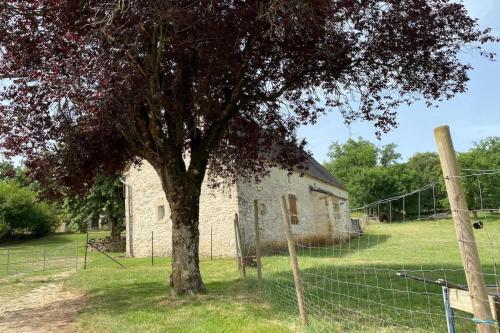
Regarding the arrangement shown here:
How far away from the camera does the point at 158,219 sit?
21.3 meters

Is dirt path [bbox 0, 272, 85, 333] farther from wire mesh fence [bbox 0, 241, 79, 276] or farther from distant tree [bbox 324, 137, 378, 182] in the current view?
distant tree [bbox 324, 137, 378, 182]

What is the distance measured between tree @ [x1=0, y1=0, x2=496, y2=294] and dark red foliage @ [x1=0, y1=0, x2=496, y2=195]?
0.03 m

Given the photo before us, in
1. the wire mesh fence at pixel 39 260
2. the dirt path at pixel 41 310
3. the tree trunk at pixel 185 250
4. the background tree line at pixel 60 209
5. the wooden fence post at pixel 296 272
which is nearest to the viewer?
the wooden fence post at pixel 296 272

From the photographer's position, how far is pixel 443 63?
9422 mm

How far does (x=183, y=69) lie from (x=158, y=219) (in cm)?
1299

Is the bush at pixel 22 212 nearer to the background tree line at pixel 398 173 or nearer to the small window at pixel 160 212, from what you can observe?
the small window at pixel 160 212

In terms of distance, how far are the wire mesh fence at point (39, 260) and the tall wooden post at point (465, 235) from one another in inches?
716

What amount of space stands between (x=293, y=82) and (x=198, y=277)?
487 cm

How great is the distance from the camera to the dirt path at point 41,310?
292 inches

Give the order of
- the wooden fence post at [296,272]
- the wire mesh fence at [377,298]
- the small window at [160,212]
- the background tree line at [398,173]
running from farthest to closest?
the background tree line at [398,173]
the small window at [160,212]
the wooden fence post at [296,272]
the wire mesh fence at [377,298]

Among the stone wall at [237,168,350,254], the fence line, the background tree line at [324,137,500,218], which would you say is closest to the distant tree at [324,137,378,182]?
the background tree line at [324,137,500,218]

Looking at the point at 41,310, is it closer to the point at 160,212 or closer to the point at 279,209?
the point at 160,212

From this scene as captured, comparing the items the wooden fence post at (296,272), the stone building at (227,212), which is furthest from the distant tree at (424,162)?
the wooden fence post at (296,272)

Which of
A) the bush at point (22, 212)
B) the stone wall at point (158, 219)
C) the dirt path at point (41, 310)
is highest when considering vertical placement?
the bush at point (22, 212)
